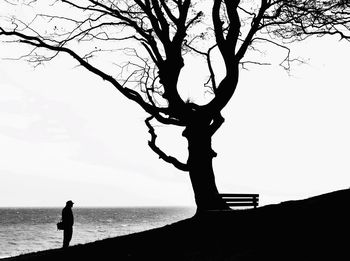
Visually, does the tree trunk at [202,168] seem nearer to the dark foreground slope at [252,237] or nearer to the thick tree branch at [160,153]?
the thick tree branch at [160,153]

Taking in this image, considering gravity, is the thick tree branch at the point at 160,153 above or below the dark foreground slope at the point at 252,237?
above

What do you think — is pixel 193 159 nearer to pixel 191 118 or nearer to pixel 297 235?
pixel 191 118

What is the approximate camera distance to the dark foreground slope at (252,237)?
30.8 ft

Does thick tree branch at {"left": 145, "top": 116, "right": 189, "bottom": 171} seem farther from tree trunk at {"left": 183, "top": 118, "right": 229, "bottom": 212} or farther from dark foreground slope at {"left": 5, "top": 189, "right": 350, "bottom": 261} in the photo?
dark foreground slope at {"left": 5, "top": 189, "right": 350, "bottom": 261}

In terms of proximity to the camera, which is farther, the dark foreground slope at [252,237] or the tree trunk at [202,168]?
the tree trunk at [202,168]

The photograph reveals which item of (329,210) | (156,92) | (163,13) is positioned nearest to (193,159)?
(156,92)

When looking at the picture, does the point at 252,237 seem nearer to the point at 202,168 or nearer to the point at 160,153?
the point at 202,168

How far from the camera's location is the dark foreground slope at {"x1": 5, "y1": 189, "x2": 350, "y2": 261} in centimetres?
937

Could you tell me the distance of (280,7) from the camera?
1714 cm

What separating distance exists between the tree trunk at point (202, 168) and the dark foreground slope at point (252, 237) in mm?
2237

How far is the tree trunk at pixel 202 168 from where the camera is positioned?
52.0ft

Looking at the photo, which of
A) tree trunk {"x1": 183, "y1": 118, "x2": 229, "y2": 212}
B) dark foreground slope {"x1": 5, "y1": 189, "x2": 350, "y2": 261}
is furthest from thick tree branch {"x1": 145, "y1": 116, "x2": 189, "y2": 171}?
dark foreground slope {"x1": 5, "y1": 189, "x2": 350, "y2": 261}

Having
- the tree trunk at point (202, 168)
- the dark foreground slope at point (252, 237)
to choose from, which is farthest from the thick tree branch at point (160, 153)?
the dark foreground slope at point (252, 237)

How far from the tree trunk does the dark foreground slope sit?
7.34 ft
